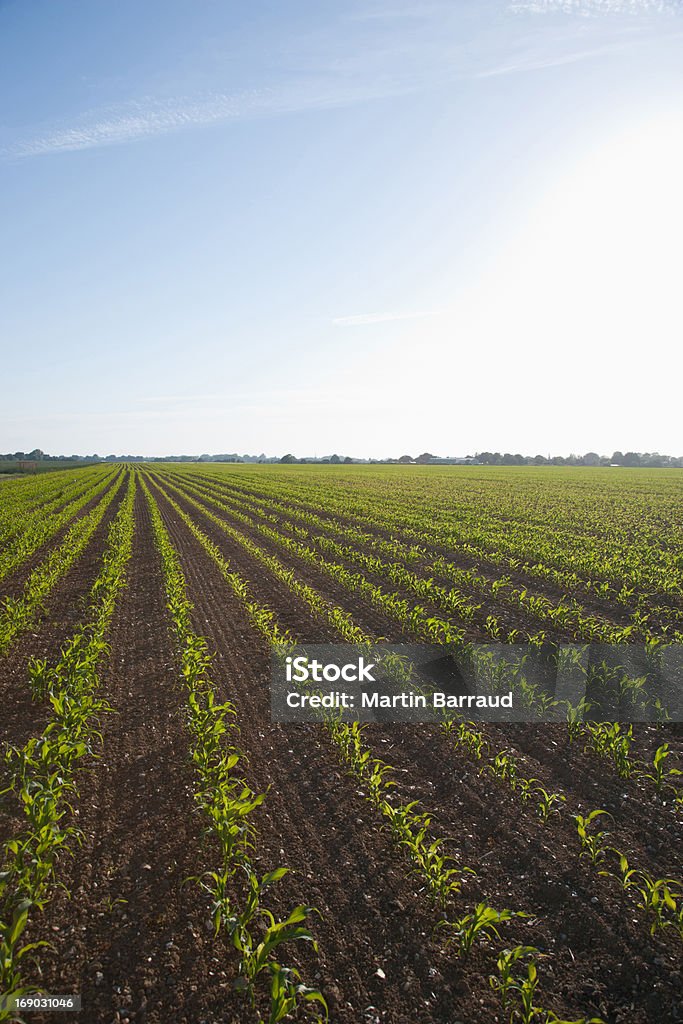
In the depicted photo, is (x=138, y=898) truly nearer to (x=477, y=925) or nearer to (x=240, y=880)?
(x=240, y=880)

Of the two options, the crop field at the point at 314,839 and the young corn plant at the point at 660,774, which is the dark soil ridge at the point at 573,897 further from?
the young corn plant at the point at 660,774

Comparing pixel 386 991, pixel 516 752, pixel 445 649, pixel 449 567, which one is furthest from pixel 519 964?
pixel 449 567

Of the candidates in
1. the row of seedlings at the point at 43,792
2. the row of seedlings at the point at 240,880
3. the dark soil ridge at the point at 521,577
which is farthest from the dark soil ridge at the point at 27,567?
the dark soil ridge at the point at 521,577

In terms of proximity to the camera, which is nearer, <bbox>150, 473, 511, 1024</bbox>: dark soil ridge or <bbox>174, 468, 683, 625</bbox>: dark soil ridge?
<bbox>150, 473, 511, 1024</bbox>: dark soil ridge

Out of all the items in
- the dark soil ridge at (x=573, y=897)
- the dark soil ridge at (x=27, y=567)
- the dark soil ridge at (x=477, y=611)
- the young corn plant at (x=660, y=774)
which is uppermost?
the dark soil ridge at (x=27, y=567)

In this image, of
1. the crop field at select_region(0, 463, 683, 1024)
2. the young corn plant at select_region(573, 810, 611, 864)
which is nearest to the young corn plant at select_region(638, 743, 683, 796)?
the crop field at select_region(0, 463, 683, 1024)

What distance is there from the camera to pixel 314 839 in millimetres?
4938

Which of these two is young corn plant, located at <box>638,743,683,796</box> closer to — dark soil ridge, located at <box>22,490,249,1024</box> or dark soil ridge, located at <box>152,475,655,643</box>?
dark soil ridge, located at <box>152,475,655,643</box>

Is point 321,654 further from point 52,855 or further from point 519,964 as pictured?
point 519,964

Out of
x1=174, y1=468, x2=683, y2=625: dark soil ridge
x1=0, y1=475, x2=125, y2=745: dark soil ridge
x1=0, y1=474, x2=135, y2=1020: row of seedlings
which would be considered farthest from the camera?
x1=174, y1=468, x2=683, y2=625: dark soil ridge

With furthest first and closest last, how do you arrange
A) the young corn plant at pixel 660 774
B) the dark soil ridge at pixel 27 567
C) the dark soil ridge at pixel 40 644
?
the dark soil ridge at pixel 27 567 < the dark soil ridge at pixel 40 644 < the young corn plant at pixel 660 774

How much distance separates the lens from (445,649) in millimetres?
9547

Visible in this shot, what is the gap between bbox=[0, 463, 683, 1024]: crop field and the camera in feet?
11.8

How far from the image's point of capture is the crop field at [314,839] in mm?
3594
